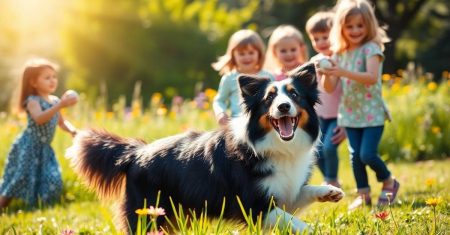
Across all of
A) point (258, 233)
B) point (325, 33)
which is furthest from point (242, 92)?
point (325, 33)

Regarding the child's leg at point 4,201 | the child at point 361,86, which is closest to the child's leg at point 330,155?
the child at point 361,86

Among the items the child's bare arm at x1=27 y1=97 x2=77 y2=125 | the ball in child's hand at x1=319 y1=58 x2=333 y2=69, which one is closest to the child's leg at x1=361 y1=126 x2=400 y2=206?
the ball in child's hand at x1=319 y1=58 x2=333 y2=69

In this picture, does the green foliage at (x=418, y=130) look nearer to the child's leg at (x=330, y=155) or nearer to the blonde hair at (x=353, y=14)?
the child's leg at (x=330, y=155)

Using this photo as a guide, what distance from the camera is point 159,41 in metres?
25.2

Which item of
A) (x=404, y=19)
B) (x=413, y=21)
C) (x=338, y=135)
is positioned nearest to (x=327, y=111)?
(x=338, y=135)

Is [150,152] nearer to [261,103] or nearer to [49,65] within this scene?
[261,103]

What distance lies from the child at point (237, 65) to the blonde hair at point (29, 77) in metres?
1.70

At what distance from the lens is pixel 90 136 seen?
4.20 m

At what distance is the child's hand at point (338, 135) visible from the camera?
574 centimetres

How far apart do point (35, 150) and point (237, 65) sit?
7.63 feet

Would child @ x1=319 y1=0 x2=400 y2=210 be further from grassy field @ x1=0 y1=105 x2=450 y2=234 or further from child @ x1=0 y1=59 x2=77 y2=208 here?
child @ x1=0 y1=59 x2=77 y2=208

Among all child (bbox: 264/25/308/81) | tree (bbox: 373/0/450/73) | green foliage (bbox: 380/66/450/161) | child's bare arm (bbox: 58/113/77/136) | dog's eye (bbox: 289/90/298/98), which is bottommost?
green foliage (bbox: 380/66/450/161)

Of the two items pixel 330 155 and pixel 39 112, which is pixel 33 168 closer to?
pixel 39 112

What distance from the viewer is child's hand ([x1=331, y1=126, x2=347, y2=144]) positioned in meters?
5.74
